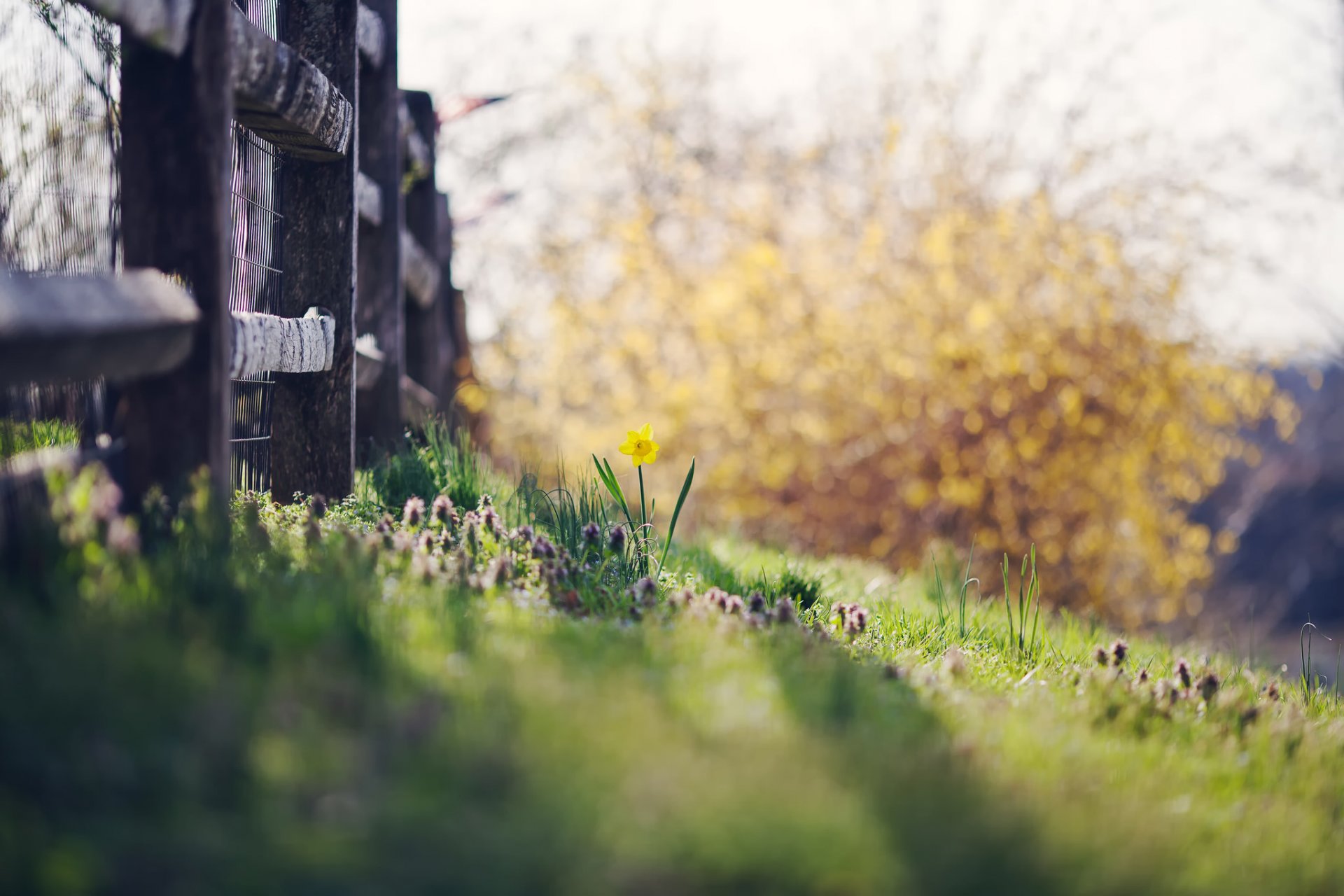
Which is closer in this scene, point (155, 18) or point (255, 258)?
point (155, 18)

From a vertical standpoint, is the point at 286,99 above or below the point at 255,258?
above

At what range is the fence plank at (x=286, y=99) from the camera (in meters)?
2.47

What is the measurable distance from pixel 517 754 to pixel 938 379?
6071mm

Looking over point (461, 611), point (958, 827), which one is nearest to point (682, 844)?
point (958, 827)

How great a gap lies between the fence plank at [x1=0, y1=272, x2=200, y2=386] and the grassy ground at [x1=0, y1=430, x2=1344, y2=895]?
25 centimetres

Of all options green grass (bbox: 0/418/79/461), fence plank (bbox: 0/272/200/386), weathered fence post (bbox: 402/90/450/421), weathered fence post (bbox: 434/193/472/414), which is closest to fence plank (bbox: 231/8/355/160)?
fence plank (bbox: 0/272/200/386)

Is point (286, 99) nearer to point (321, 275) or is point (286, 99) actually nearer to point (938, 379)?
point (321, 275)

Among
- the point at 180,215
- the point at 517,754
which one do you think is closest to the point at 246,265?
the point at 180,215

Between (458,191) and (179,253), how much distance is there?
9675 millimetres

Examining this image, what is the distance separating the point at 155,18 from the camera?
6.64 feet

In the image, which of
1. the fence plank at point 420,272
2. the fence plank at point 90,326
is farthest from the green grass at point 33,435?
the fence plank at point 420,272

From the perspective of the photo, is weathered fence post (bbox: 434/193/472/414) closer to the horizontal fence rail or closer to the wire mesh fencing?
the wire mesh fencing

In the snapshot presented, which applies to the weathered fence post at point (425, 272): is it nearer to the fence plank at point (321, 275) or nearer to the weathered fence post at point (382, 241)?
the weathered fence post at point (382, 241)

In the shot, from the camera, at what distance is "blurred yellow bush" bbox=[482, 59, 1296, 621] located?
7.01 meters
